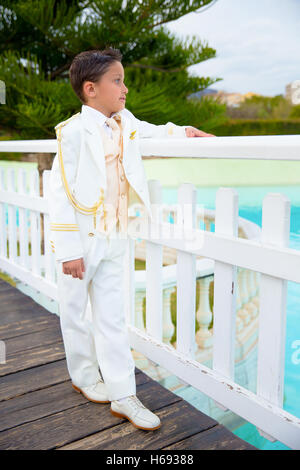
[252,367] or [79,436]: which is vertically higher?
[79,436]

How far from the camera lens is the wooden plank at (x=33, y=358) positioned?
1.91 m

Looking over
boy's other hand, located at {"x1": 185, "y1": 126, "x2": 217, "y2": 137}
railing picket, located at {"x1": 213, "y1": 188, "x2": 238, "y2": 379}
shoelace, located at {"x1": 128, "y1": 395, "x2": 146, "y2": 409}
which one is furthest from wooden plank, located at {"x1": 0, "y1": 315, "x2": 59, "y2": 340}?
boy's other hand, located at {"x1": 185, "y1": 126, "x2": 217, "y2": 137}

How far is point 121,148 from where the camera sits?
150cm

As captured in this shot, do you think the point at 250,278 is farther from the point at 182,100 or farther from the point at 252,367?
the point at 182,100

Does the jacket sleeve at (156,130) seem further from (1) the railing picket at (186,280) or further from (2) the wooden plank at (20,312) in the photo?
(2) the wooden plank at (20,312)

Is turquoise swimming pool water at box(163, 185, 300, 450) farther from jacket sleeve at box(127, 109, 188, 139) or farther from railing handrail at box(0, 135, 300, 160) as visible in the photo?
jacket sleeve at box(127, 109, 188, 139)

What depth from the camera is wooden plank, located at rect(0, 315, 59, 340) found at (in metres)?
2.24

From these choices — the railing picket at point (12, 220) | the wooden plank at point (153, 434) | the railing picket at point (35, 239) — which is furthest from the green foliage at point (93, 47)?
the wooden plank at point (153, 434)

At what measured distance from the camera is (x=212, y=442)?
4.64 feet

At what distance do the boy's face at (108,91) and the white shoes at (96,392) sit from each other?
0.91 metres

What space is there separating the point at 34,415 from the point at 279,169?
18663mm

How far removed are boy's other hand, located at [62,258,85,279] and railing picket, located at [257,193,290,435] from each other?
541 mm

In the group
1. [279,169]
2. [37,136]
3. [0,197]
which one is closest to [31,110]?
[37,136]

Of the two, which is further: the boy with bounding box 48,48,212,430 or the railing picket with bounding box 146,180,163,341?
the railing picket with bounding box 146,180,163,341
